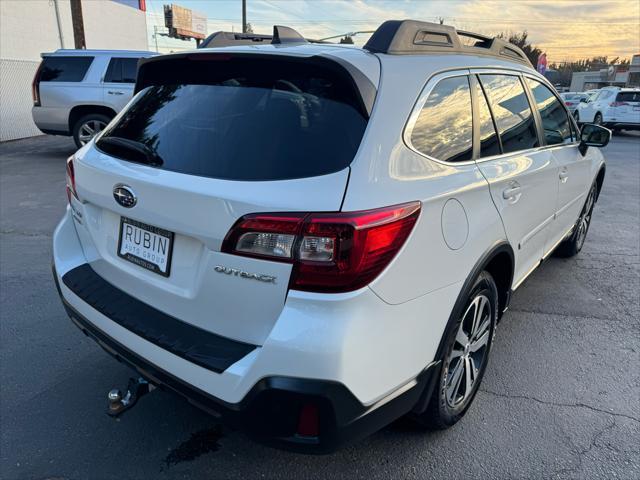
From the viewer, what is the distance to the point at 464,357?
2520 mm

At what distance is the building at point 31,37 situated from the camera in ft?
44.7

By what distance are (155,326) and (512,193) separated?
1.92m

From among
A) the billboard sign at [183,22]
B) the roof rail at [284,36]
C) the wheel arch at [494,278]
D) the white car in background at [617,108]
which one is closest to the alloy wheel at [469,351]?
the wheel arch at [494,278]

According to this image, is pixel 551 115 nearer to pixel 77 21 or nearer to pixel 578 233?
pixel 578 233

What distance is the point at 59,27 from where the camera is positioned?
1750cm

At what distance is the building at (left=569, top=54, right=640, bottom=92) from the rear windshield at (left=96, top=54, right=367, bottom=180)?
5959 cm

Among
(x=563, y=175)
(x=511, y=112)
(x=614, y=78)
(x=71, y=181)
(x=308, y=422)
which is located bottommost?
(x=614, y=78)

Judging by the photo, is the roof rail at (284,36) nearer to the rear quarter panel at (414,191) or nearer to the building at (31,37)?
the rear quarter panel at (414,191)

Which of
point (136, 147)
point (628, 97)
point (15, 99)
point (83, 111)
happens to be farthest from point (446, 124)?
point (628, 97)

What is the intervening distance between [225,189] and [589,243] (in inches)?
209

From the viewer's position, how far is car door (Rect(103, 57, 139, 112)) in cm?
997

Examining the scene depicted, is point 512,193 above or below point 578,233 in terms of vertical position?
above

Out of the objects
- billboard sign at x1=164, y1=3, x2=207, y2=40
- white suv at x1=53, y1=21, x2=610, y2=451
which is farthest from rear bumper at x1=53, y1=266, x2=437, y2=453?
billboard sign at x1=164, y1=3, x2=207, y2=40

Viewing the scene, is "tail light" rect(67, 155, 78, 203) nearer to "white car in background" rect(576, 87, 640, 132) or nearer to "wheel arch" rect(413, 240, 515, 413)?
"wheel arch" rect(413, 240, 515, 413)
